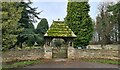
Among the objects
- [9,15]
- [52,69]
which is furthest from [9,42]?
[52,69]

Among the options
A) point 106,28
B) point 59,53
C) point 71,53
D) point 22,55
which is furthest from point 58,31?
point 106,28

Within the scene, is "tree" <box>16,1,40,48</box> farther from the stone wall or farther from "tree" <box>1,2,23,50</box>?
"tree" <box>1,2,23,50</box>

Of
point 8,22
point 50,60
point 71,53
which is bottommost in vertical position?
point 50,60

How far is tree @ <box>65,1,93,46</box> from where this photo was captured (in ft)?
115

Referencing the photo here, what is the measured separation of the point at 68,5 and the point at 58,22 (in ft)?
33.3

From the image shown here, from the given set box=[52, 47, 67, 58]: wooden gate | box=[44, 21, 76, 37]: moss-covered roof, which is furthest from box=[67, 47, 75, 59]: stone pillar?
box=[44, 21, 76, 37]: moss-covered roof

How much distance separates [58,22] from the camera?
2678cm

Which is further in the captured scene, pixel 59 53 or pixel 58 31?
pixel 58 31

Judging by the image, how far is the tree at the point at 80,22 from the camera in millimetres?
34938

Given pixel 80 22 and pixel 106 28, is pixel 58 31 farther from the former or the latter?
pixel 106 28

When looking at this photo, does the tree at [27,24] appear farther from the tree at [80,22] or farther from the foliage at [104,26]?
the foliage at [104,26]

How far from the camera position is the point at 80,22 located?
3525 centimetres

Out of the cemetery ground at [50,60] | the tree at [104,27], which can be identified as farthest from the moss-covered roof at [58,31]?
the tree at [104,27]

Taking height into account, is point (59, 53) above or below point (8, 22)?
below
